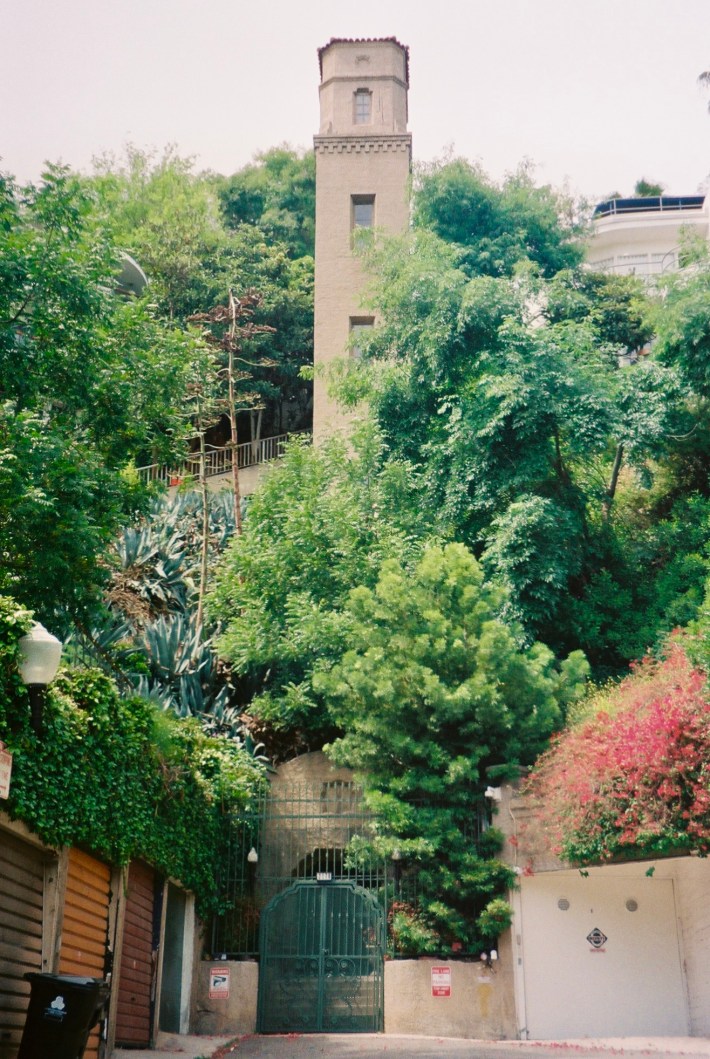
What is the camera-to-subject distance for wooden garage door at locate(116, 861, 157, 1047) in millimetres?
11672

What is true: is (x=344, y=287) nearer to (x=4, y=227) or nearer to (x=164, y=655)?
(x=164, y=655)

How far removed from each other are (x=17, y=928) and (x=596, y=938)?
345 inches

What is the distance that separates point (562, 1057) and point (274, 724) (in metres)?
8.37

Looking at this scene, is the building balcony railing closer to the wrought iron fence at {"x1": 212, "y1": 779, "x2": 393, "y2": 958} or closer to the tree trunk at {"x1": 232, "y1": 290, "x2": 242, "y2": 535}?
the tree trunk at {"x1": 232, "y1": 290, "x2": 242, "y2": 535}

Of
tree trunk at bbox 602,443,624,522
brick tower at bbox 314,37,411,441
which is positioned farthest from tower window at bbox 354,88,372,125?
tree trunk at bbox 602,443,624,522

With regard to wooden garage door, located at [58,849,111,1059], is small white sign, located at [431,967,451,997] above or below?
below

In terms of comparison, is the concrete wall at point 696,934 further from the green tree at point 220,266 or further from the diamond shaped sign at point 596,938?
the green tree at point 220,266

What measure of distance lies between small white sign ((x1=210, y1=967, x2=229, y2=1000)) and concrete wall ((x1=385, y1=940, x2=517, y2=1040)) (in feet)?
7.32

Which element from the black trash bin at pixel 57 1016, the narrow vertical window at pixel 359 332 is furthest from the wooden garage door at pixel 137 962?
the narrow vertical window at pixel 359 332

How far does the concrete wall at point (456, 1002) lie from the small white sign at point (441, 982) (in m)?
0.05

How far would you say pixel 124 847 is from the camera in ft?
35.3

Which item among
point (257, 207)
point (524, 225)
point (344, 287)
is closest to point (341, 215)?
point (344, 287)

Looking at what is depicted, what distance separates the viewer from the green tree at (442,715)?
14.6 meters

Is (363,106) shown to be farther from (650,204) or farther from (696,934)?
(696,934)
